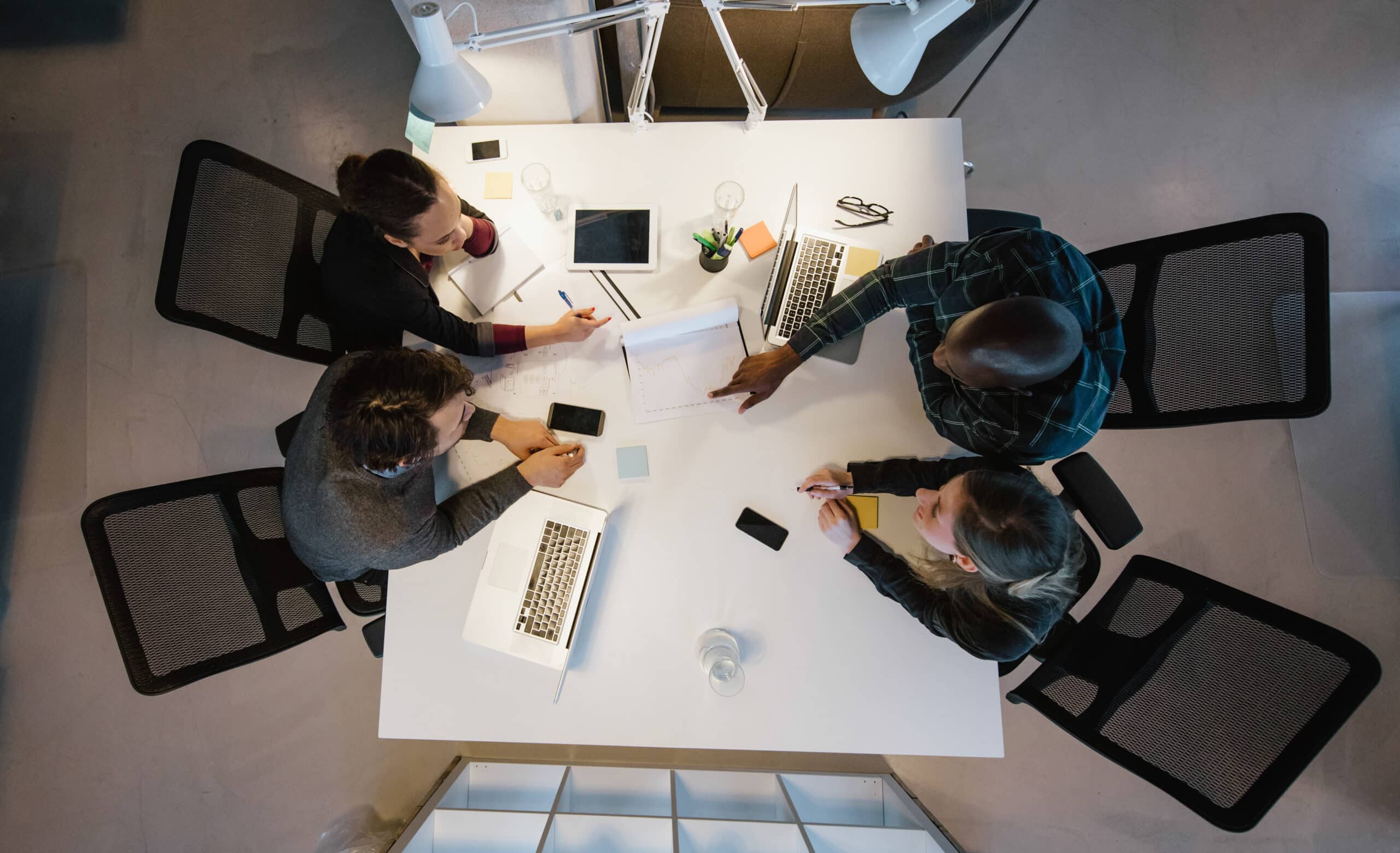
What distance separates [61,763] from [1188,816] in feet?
13.1

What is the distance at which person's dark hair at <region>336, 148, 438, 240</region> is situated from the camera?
4.08ft

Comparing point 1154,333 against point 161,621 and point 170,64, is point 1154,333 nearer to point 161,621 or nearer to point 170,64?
point 161,621

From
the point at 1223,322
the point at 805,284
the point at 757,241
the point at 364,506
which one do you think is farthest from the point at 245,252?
the point at 1223,322

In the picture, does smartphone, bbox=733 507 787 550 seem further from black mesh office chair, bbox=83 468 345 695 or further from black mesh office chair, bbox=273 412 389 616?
black mesh office chair, bbox=83 468 345 695

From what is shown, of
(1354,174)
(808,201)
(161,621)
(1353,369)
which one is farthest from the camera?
(1354,174)

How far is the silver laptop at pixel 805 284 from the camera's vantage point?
4.82 ft

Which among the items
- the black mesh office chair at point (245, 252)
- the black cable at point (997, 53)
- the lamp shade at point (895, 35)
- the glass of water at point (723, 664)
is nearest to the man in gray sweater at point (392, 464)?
the black mesh office chair at point (245, 252)

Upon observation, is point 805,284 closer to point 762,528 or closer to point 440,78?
point 762,528

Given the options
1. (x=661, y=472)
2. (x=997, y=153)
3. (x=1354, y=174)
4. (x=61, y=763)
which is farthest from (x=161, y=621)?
(x=1354, y=174)

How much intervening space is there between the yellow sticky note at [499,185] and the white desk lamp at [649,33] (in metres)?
0.49

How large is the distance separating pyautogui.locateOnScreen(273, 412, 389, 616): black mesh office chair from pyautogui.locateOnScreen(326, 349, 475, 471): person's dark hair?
0.45 meters

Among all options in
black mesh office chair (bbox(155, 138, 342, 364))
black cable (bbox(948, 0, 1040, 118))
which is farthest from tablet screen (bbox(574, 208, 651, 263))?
black cable (bbox(948, 0, 1040, 118))

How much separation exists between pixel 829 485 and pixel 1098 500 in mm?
609

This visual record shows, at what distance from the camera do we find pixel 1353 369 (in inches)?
86.0
